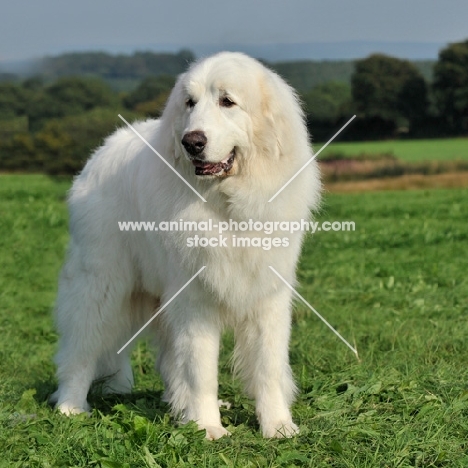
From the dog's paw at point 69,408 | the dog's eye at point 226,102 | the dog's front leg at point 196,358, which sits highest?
the dog's eye at point 226,102

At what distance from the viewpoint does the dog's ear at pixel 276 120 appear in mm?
3721

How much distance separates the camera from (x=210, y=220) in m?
3.73

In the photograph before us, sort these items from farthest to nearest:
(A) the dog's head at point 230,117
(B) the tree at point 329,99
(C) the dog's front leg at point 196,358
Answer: (B) the tree at point 329,99 → (C) the dog's front leg at point 196,358 → (A) the dog's head at point 230,117

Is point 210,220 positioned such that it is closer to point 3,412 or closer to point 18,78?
point 3,412

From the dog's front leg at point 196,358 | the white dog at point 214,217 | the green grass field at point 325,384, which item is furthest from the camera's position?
the dog's front leg at point 196,358

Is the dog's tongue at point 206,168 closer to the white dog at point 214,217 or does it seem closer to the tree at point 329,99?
the white dog at point 214,217

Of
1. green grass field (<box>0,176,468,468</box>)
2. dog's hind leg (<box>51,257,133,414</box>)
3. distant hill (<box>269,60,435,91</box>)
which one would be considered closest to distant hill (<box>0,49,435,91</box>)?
distant hill (<box>269,60,435,91</box>)

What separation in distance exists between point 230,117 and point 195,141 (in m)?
0.27

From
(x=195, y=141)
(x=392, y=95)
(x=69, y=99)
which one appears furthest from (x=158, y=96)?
(x=195, y=141)

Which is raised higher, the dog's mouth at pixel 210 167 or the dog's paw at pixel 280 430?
the dog's mouth at pixel 210 167

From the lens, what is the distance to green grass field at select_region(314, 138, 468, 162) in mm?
17797

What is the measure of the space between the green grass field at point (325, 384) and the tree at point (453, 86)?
35.2ft

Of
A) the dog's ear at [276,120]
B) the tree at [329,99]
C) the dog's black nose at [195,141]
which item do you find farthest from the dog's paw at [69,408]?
the tree at [329,99]

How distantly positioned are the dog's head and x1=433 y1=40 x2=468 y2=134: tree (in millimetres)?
16644
